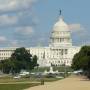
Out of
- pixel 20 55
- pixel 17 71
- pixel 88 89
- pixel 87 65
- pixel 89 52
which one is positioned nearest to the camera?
pixel 88 89

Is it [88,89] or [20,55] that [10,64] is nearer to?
[20,55]

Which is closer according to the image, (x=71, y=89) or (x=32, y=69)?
(x=71, y=89)

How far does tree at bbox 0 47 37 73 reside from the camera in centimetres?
16300

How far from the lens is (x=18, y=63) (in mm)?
170500

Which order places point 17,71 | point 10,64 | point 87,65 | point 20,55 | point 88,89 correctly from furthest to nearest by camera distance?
1. point 20,55
2. point 17,71
3. point 10,64
4. point 87,65
5. point 88,89

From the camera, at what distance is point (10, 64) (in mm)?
160875

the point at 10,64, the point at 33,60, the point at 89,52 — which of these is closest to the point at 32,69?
the point at 33,60

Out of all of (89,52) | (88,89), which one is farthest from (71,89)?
(89,52)

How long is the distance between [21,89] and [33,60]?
13304 cm

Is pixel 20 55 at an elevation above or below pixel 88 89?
above

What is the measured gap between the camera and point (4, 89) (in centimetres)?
5694

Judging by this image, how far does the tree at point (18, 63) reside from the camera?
163m

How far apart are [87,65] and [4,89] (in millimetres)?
34947

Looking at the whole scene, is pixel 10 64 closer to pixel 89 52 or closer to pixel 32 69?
pixel 32 69
